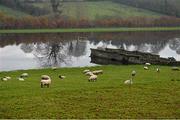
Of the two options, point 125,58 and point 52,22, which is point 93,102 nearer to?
point 125,58

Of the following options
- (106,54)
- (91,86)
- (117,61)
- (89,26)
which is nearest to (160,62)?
(117,61)

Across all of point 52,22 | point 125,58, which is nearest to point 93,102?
point 125,58

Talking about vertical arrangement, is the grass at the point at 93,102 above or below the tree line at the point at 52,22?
below

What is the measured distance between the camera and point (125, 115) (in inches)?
697

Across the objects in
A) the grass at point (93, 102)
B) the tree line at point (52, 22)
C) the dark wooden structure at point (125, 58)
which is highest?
the tree line at point (52, 22)

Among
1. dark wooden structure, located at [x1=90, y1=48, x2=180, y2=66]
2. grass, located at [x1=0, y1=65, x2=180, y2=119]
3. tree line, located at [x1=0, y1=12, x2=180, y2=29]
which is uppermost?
tree line, located at [x1=0, y1=12, x2=180, y2=29]

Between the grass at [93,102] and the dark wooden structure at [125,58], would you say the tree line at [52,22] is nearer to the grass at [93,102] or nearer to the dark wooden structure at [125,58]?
the dark wooden structure at [125,58]

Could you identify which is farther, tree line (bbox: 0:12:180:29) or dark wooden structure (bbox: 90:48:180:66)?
tree line (bbox: 0:12:180:29)

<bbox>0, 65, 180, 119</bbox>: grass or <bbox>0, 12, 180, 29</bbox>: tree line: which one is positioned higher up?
<bbox>0, 12, 180, 29</bbox>: tree line

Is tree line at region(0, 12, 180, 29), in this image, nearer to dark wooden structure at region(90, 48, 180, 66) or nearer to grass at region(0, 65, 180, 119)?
dark wooden structure at region(90, 48, 180, 66)

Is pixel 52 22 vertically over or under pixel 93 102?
over

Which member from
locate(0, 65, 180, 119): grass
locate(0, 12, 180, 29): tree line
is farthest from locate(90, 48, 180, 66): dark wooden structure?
locate(0, 12, 180, 29): tree line

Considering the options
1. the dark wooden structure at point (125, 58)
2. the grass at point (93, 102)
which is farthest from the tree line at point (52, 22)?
the grass at point (93, 102)

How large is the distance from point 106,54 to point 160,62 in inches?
767
